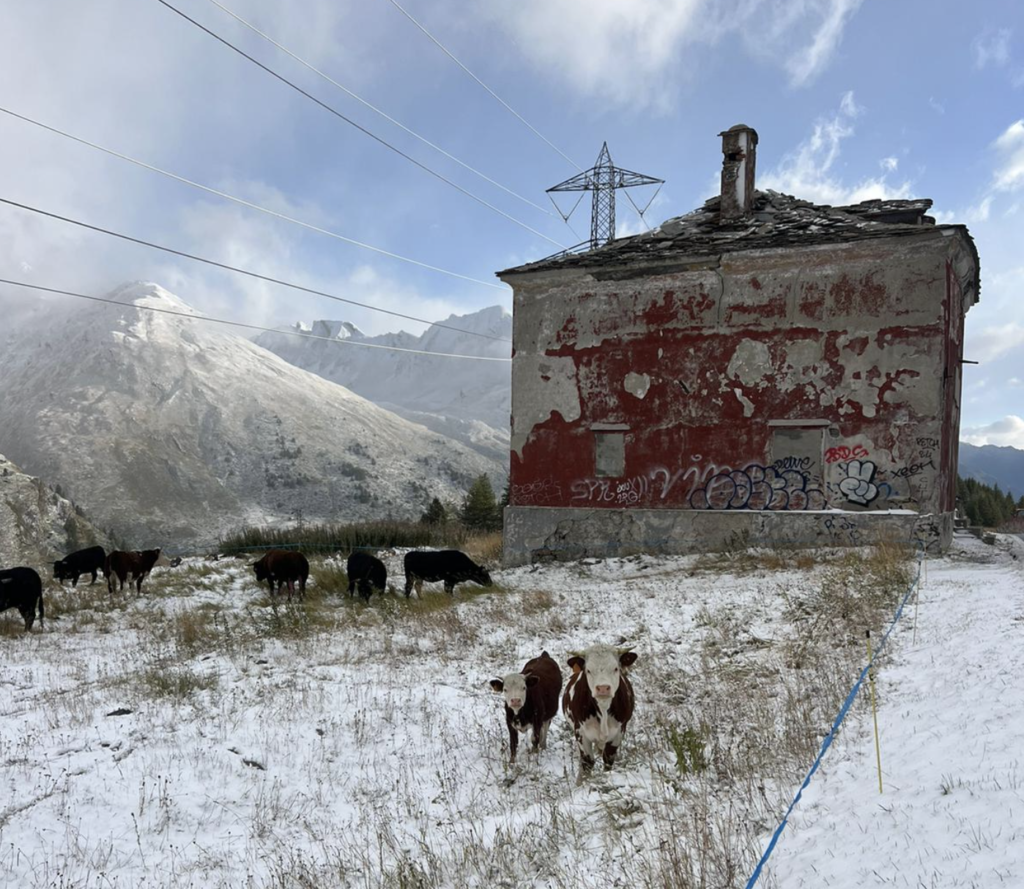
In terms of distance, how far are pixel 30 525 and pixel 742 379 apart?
4122cm

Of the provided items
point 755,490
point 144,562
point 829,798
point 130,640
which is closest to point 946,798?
point 829,798

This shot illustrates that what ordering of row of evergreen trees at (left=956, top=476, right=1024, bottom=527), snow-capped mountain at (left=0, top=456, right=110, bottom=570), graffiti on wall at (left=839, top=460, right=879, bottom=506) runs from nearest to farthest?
graffiti on wall at (left=839, top=460, right=879, bottom=506) → snow-capped mountain at (left=0, top=456, right=110, bottom=570) → row of evergreen trees at (left=956, top=476, right=1024, bottom=527)

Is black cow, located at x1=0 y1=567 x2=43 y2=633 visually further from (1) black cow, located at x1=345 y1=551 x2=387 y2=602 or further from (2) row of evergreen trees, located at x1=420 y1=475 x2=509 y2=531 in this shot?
(2) row of evergreen trees, located at x1=420 y1=475 x2=509 y2=531

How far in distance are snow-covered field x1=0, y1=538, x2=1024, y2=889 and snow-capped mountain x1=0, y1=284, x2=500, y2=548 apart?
246ft

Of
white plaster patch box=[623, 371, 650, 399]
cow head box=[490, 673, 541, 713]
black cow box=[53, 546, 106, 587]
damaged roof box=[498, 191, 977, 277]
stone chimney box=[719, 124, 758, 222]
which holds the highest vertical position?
stone chimney box=[719, 124, 758, 222]

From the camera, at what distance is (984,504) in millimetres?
54250

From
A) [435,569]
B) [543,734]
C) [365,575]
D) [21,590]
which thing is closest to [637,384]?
[435,569]

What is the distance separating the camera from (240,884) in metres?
4.51

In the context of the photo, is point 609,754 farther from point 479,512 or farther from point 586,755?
point 479,512

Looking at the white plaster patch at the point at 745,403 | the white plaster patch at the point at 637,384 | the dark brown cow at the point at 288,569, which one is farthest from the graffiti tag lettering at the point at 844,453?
the dark brown cow at the point at 288,569

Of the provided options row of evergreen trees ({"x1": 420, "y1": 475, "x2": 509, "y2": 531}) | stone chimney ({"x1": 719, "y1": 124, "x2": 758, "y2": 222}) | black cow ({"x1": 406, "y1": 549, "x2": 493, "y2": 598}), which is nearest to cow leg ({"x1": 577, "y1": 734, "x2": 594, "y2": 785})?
black cow ({"x1": 406, "y1": 549, "x2": 493, "y2": 598})

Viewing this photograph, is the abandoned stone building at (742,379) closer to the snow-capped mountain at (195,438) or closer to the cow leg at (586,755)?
the cow leg at (586,755)

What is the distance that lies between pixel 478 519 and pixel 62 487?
7123 centimetres

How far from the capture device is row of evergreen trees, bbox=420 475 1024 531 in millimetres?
37312
